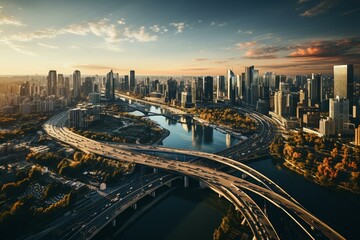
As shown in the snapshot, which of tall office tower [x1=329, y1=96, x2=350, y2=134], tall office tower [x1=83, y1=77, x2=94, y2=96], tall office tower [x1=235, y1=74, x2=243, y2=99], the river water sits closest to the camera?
the river water

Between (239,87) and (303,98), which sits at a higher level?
(239,87)

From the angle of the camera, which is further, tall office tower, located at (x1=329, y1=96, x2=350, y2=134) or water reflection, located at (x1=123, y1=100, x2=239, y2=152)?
tall office tower, located at (x1=329, y1=96, x2=350, y2=134)

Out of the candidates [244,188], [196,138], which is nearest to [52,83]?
[196,138]

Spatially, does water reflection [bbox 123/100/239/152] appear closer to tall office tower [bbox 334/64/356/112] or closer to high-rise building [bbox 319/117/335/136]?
high-rise building [bbox 319/117/335/136]

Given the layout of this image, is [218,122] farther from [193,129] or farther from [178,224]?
[178,224]

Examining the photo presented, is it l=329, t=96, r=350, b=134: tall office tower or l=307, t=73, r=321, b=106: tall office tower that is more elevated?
l=307, t=73, r=321, b=106: tall office tower

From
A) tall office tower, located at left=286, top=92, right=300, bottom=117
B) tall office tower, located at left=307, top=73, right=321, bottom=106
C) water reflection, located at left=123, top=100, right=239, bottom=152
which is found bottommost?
water reflection, located at left=123, top=100, right=239, bottom=152

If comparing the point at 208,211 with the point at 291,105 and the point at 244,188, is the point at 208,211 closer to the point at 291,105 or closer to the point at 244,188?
the point at 244,188

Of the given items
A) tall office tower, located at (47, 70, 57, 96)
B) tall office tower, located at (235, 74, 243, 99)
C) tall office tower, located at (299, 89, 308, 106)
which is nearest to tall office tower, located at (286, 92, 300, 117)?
tall office tower, located at (299, 89, 308, 106)
